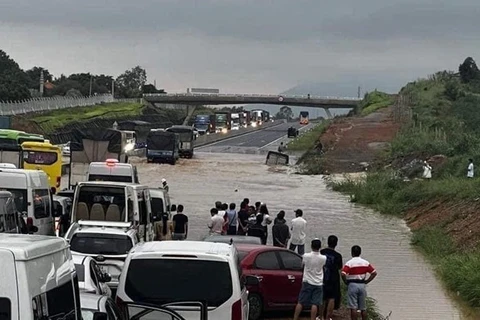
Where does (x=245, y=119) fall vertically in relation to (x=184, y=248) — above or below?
below

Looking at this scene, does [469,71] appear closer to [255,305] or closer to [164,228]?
[164,228]

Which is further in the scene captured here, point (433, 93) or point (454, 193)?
point (433, 93)

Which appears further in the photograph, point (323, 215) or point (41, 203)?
point (323, 215)

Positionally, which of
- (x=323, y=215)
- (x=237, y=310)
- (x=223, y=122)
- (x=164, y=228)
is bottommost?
(x=223, y=122)

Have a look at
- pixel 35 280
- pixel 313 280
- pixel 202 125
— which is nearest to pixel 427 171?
pixel 313 280

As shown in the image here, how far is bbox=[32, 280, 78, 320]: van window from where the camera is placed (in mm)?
5742

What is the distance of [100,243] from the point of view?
15984mm

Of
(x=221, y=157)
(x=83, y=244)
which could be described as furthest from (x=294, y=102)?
(x=83, y=244)

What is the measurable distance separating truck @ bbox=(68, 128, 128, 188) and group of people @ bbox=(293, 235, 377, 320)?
885 inches

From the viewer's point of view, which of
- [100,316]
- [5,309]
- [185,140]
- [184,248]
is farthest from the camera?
[185,140]

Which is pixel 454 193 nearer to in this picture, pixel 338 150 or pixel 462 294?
pixel 462 294

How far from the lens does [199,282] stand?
970cm

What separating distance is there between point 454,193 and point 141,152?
147ft

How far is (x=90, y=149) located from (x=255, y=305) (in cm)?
2368
